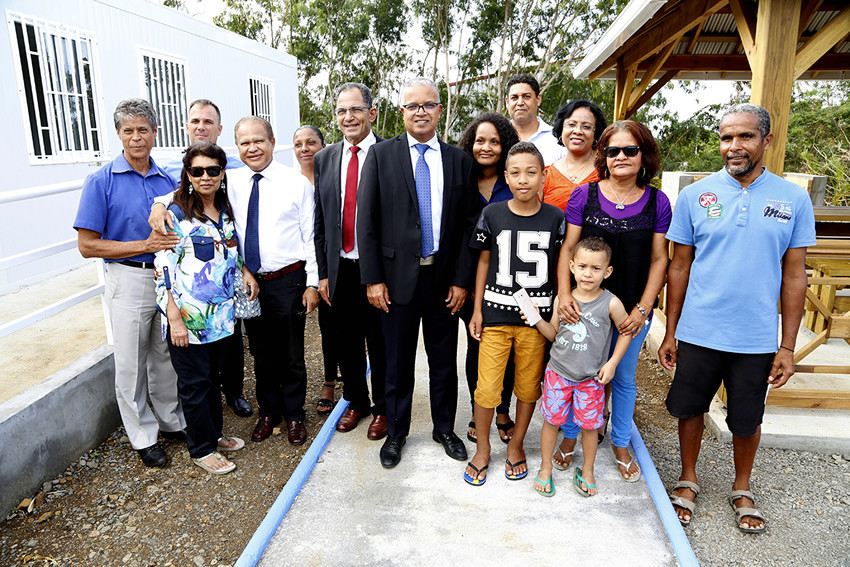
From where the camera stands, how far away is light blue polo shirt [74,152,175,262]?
3.02 m

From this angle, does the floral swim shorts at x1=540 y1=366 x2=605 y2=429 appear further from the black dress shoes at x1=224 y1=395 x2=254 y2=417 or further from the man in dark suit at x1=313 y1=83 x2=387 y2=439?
the black dress shoes at x1=224 y1=395 x2=254 y2=417

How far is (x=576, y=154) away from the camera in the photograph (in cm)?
327

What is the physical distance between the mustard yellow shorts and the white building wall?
5320 mm

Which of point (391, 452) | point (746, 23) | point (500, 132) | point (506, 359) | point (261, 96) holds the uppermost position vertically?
point (261, 96)

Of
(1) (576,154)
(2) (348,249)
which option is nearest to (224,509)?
(2) (348,249)

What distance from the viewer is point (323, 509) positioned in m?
2.85

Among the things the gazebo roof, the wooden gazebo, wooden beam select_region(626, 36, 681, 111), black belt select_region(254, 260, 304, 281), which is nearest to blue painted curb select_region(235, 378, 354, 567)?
black belt select_region(254, 260, 304, 281)

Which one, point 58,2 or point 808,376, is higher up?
point 58,2

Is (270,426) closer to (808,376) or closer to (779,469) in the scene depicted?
(779,469)

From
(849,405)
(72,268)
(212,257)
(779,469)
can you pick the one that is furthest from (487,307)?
(72,268)

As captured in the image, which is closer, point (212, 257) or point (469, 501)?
point (469, 501)

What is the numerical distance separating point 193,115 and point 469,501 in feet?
10.4

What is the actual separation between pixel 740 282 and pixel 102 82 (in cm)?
759

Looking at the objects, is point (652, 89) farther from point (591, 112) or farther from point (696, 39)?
point (591, 112)
